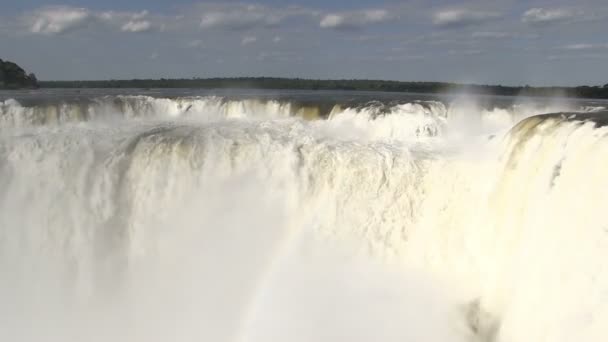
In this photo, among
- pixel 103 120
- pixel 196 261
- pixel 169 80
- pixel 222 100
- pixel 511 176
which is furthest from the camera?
pixel 169 80

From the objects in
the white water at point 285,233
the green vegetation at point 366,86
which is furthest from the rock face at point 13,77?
the white water at point 285,233

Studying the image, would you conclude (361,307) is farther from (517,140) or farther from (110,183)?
(110,183)

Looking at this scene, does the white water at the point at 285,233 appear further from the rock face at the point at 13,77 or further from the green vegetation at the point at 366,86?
the rock face at the point at 13,77

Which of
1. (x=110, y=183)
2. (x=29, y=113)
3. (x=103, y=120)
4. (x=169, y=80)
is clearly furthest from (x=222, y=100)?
(x=169, y=80)

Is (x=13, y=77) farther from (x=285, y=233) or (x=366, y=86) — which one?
(x=285, y=233)

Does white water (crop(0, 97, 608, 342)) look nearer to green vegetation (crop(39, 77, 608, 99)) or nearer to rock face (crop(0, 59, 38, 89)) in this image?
green vegetation (crop(39, 77, 608, 99))

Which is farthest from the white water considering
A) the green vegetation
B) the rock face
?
the rock face
